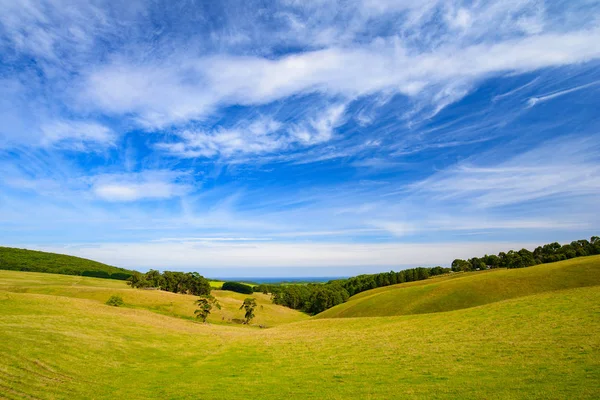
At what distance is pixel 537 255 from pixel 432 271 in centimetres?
4940

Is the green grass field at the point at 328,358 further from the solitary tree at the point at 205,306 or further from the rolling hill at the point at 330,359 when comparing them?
the solitary tree at the point at 205,306

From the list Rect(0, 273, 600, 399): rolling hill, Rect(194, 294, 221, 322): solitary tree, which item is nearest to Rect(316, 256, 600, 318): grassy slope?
Rect(0, 273, 600, 399): rolling hill

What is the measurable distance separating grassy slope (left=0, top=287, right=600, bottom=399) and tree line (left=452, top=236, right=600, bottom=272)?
8906cm

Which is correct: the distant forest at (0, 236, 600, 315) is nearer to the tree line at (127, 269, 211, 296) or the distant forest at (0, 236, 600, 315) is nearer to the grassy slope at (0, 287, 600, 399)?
the tree line at (127, 269, 211, 296)

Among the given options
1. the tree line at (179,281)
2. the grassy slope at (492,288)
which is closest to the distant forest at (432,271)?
the tree line at (179,281)

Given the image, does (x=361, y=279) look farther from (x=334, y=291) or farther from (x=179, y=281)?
(x=179, y=281)

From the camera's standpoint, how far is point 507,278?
62.0 m

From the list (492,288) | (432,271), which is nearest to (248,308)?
(492,288)

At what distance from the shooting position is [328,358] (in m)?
30.4

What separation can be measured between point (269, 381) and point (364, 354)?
10.8 m

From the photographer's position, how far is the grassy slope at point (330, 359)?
19156mm

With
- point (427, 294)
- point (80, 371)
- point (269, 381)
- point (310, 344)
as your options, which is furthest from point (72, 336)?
point (427, 294)

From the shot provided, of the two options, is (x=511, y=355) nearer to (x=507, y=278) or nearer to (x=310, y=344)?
(x=310, y=344)

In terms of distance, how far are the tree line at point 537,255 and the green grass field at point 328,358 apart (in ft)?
292
